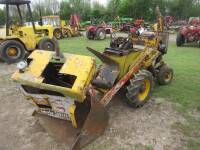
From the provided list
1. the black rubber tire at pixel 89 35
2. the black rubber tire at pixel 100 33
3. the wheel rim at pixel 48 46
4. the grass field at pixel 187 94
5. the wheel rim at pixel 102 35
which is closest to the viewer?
the grass field at pixel 187 94

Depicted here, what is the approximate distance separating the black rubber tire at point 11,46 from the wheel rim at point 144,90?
5.55 m

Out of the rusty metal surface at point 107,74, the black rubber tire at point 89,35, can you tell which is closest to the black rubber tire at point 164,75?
the rusty metal surface at point 107,74

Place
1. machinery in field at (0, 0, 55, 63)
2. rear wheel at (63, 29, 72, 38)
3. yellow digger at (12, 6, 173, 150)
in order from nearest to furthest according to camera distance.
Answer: yellow digger at (12, 6, 173, 150) → machinery in field at (0, 0, 55, 63) → rear wheel at (63, 29, 72, 38)

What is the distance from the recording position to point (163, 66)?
5887mm

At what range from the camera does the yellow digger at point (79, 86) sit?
3.44 meters

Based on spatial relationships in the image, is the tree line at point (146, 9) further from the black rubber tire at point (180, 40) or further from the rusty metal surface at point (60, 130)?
the rusty metal surface at point (60, 130)

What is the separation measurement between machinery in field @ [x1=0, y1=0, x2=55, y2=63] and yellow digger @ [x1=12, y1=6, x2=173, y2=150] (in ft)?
16.5

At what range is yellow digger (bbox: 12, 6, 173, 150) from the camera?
135 inches

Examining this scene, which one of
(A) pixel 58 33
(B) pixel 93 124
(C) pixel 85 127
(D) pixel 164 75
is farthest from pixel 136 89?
(A) pixel 58 33

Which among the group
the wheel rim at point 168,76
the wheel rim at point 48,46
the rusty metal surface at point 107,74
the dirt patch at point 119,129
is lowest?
the dirt patch at point 119,129

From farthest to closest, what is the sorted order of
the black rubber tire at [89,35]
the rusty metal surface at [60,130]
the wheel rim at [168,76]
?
the black rubber tire at [89,35] < the wheel rim at [168,76] < the rusty metal surface at [60,130]

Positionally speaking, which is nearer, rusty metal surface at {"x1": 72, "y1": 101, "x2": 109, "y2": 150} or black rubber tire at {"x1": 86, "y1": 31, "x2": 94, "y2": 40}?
rusty metal surface at {"x1": 72, "y1": 101, "x2": 109, "y2": 150}

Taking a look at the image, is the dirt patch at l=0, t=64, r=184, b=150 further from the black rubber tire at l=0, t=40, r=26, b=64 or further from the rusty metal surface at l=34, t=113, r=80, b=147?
the black rubber tire at l=0, t=40, r=26, b=64

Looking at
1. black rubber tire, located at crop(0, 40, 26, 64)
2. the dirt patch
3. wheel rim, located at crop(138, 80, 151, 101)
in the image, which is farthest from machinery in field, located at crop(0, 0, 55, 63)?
wheel rim, located at crop(138, 80, 151, 101)
